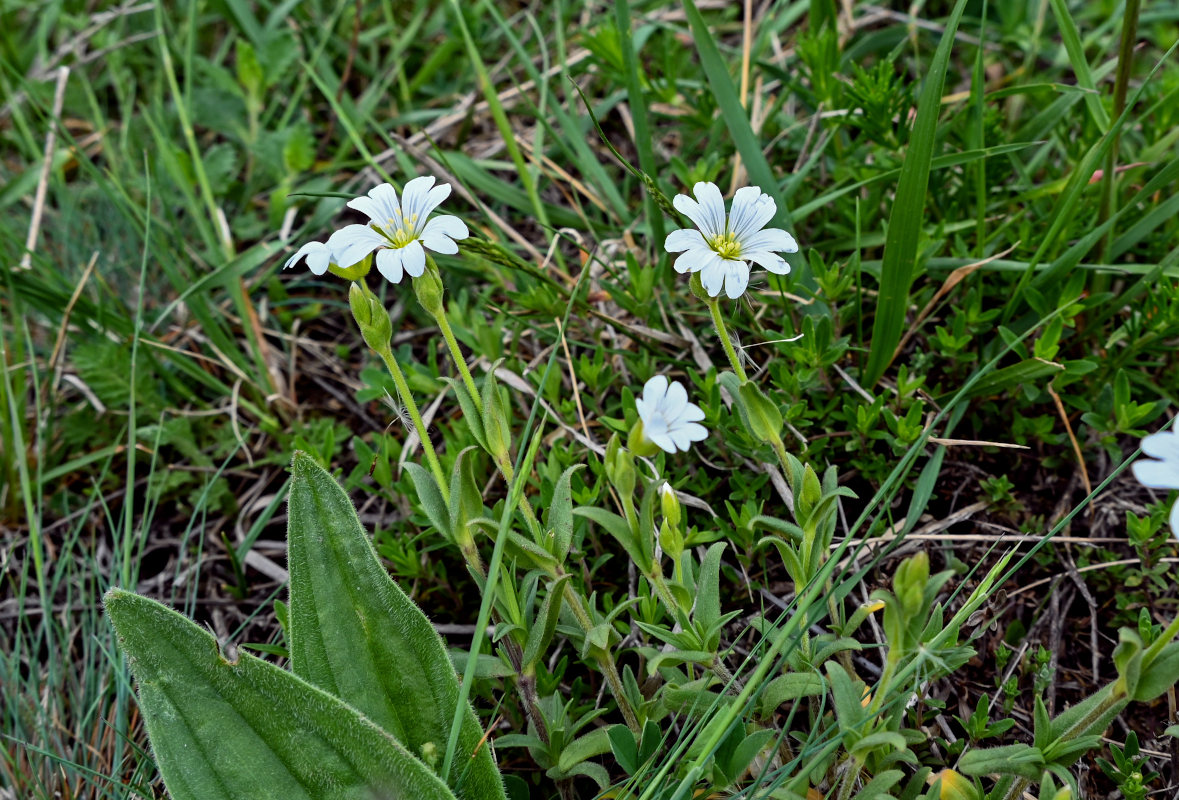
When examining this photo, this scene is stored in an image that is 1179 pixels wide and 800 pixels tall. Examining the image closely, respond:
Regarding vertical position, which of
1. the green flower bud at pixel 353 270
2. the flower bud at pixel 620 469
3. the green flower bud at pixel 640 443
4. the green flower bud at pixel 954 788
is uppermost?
the green flower bud at pixel 353 270

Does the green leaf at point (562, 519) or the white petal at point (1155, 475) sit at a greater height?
the white petal at point (1155, 475)

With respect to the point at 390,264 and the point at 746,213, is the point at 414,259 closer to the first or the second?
the point at 390,264

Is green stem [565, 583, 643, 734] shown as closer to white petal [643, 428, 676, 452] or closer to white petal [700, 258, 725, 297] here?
white petal [643, 428, 676, 452]

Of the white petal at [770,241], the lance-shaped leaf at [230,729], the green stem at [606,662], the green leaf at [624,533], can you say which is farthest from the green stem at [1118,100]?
the lance-shaped leaf at [230,729]

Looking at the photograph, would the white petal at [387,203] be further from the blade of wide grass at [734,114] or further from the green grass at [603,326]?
the blade of wide grass at [734,114]

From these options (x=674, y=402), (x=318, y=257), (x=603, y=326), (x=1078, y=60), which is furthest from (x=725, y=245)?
(x=1078, y=60)
